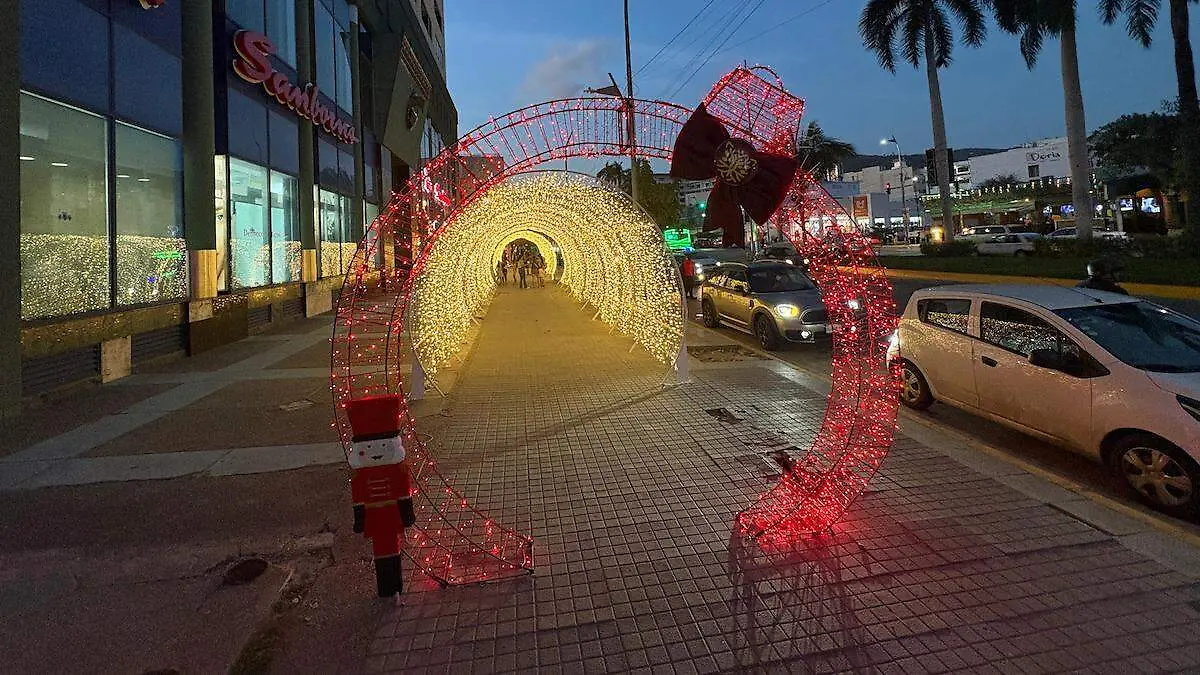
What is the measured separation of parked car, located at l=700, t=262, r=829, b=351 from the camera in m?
11.4

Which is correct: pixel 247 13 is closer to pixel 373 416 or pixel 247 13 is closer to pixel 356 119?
pixel 356 119

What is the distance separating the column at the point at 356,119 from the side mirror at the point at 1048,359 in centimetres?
2196

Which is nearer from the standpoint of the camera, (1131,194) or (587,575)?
(587,575)

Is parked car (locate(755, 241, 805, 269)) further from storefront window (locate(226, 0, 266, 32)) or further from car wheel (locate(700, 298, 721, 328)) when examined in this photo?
storefront window (locate(226, 0, 266, 32))

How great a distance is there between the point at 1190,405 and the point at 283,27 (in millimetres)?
19525

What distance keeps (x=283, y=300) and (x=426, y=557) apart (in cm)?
1474

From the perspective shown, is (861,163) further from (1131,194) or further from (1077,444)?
(1077,444)

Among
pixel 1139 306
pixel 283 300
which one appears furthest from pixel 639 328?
pixel 283 300

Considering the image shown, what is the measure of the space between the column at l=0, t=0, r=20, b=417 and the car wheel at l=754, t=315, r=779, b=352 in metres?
11.0

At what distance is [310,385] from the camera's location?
30.4ft

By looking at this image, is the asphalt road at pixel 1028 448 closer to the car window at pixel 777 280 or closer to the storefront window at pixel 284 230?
the car window at pixel 777 280

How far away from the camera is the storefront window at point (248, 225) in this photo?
1428cm

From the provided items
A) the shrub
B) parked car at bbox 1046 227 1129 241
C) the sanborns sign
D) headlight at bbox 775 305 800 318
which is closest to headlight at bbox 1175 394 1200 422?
headlight at bbox 775 305 800 318

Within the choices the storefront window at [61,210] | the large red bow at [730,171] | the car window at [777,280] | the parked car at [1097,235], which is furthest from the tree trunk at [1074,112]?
the storefront window at [61,210]
